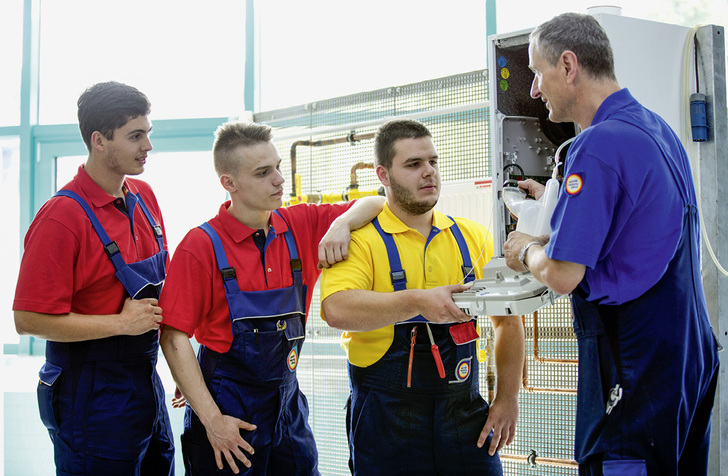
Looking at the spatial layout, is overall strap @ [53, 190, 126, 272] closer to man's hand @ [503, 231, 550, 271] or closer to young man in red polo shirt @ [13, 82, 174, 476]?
young man in red polo shirt @ [13, 82, 174, 476]

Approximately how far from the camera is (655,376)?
157 centimetres

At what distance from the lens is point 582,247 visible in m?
1.53

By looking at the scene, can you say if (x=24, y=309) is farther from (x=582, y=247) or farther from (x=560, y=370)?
(x=560, y=370)

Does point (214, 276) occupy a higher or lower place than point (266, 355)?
higher

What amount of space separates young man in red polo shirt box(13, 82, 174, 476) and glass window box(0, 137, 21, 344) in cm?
283

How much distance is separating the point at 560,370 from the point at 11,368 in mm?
4081

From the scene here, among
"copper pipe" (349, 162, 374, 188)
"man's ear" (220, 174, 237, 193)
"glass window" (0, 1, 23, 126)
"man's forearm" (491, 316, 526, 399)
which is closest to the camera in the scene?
"man's forearm" (491, 316, 526, 399)

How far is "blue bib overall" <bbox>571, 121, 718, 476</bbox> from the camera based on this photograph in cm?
156

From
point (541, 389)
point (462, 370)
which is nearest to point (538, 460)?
point (541, 389)

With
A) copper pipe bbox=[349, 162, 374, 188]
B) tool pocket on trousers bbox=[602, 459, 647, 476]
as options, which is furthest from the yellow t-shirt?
copper pipe bbox=[349, 162, 374, 188]

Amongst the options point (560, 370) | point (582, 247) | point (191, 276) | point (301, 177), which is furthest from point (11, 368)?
point (582, 247)

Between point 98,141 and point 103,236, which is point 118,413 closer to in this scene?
point 103,236

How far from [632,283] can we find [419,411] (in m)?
0.81

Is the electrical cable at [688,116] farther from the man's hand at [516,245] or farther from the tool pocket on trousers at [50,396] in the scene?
the tool pocket on trousers at [50,396]
